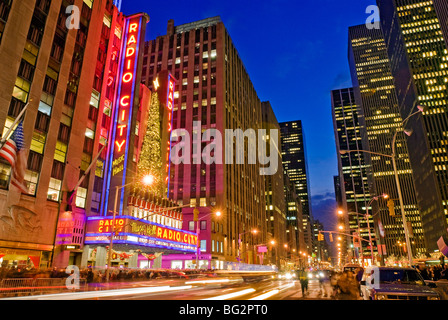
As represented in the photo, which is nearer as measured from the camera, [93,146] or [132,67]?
[93,146]

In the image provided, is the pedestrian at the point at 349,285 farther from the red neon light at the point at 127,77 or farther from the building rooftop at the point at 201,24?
the building rooftop at the point at 201,24

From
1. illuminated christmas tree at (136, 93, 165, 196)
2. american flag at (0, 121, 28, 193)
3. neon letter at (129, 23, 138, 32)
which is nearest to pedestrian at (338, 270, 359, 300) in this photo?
american flag at (0, 121, 28, 193)

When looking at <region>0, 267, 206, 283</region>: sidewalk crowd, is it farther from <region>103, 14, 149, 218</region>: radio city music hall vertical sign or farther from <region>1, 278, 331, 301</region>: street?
<region>103, 14, 149, 218</region>: radio city music hall vertical sign

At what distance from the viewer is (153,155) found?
49.2 meters

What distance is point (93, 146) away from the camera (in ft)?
138

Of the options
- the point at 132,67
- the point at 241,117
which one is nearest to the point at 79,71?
the point at 132,67

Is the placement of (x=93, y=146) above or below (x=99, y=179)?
above

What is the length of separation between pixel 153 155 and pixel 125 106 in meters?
8.91

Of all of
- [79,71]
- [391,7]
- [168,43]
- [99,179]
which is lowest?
[99,179]

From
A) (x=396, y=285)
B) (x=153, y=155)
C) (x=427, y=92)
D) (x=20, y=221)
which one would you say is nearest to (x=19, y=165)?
(x=20, y=221)

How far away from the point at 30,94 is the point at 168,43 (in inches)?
2851

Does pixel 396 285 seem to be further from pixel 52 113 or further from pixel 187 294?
pixel 52 113
